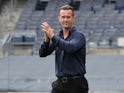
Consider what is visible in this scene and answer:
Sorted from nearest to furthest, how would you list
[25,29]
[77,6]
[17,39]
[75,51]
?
1. [75,51]
2. [17,39]
3. [25,29]
4. [77,6]

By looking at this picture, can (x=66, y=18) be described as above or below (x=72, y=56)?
above

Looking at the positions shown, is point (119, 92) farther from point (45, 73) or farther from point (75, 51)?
point (75, 51)

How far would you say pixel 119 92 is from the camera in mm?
10297

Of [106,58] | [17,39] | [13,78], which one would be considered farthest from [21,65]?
[17,39]

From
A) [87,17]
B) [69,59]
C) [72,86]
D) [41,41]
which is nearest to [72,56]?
[69,59]

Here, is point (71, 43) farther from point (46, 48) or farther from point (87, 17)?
point (87, 17)

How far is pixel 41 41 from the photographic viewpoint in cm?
1748

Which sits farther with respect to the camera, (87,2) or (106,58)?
(87,2)

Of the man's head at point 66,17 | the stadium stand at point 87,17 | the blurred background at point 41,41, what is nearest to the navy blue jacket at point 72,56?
the man's head at point 66,17

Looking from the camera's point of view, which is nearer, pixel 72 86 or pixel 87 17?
pixel 72 86

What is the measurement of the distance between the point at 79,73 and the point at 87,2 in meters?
21.0

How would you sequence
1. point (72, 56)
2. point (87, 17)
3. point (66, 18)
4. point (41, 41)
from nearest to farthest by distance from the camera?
point (66, 18)
point (72, 56)
point (41, 41)
point (87, 17)

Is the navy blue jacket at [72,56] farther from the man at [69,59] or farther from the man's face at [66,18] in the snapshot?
the man's face at [66,18]

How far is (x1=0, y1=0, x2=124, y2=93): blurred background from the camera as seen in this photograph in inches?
417
